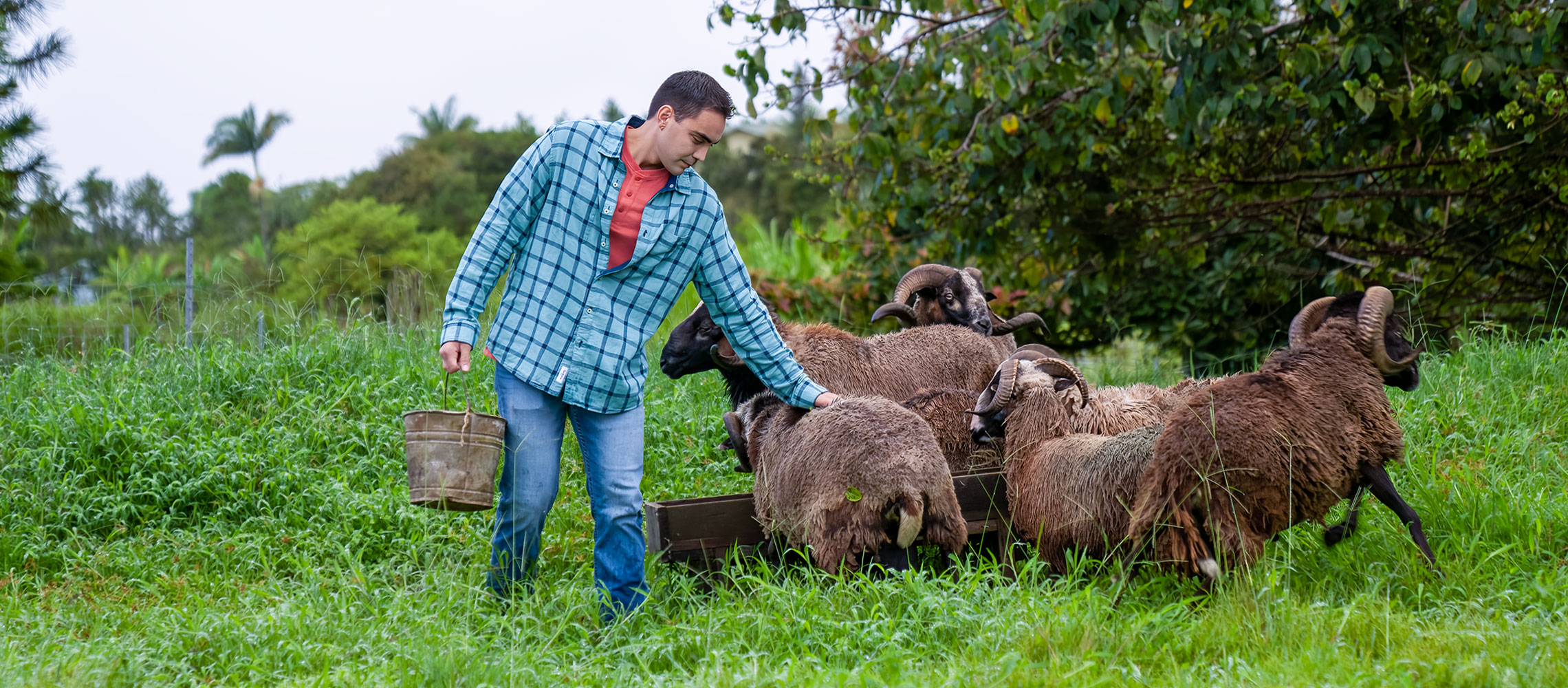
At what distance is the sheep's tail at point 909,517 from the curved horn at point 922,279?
300 cm

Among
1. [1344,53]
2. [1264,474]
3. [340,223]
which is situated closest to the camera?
[1264,474]

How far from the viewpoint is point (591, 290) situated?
12.9 feet

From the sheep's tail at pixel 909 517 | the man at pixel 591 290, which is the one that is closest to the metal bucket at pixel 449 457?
the man at pixel 591 290

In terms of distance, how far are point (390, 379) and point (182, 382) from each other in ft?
4.22

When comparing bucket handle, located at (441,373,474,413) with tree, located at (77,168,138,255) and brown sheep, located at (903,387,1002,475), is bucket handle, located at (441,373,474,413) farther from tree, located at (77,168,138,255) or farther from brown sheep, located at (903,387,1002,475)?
tree, located at (77,168,138,255)

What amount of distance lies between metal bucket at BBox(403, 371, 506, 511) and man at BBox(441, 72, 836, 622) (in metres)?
0.19

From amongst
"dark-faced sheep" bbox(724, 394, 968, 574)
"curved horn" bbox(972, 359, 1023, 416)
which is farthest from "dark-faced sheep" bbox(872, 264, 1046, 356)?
"dark-faced sheep" bbox(724, 394, 968, 574)

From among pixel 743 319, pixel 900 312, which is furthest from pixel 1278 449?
pixel 900 312

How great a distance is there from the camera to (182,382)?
7078mm

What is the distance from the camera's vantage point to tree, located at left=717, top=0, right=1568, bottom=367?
250 inches

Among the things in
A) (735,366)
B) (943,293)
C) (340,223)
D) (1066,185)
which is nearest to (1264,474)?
(735,366)

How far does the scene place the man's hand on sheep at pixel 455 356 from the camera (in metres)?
3.68

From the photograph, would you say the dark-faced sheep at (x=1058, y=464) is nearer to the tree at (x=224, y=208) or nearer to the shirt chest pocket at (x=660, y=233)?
the shirt chest pocket at (x=660, y=233)

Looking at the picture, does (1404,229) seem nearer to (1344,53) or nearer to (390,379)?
(1344,53)
